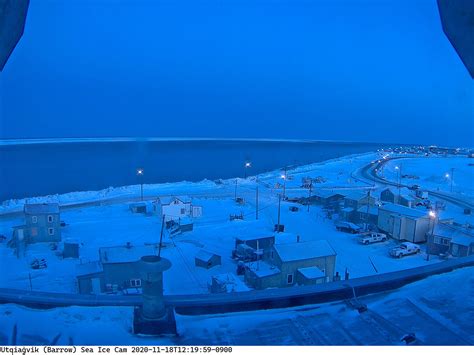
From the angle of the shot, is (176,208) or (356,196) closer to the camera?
(176,208)

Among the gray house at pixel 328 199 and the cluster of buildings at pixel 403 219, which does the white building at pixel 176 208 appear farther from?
the gray house at pixel 328 199

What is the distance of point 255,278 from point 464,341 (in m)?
3.86

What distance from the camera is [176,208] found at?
10383 millimetres

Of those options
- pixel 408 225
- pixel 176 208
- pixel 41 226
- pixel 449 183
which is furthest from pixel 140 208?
pixel 449 183

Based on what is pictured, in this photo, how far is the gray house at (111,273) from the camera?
5531mm

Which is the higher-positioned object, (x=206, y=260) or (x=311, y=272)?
(x=311, y=272)

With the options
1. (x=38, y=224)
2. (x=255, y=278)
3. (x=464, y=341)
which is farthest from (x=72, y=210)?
(x=464, y=341)

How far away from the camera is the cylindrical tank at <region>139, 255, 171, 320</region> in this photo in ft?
6.42

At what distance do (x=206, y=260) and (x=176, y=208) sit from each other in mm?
4092

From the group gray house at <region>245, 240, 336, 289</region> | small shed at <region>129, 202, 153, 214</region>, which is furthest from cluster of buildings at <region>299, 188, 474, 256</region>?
small shed at <region>129, 202, 153, 214</region>

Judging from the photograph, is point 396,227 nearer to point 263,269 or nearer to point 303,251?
point 303,251

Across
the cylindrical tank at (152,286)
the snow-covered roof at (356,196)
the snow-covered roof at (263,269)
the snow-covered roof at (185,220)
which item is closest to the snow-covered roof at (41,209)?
the snow-covered roof at (185,220)

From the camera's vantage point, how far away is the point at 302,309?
7.45 ft

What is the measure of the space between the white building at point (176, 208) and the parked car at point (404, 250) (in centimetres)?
524
